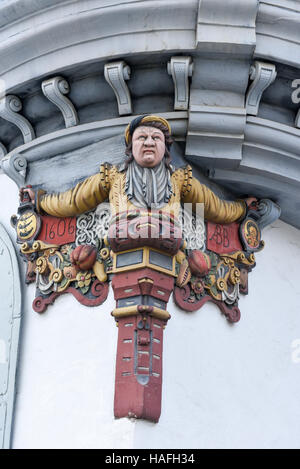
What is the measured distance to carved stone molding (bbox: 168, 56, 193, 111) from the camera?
373 centimetres

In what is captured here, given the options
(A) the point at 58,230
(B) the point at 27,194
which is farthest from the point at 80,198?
(B) the point at 27,194

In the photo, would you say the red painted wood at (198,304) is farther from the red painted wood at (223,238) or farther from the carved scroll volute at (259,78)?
the carved scroll volute at (259,78)

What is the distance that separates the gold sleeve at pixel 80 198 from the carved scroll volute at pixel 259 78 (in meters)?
0.69

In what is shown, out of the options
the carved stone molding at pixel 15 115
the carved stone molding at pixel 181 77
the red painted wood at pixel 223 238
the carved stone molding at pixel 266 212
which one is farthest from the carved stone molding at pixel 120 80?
the carved stone molding at pixel 266 212

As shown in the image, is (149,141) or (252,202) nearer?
(149,141)

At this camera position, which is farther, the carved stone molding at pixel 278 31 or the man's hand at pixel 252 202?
the man's hand at pixel 252 202

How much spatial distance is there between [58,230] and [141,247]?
0.52 metres

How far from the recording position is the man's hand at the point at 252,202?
13.3 feet

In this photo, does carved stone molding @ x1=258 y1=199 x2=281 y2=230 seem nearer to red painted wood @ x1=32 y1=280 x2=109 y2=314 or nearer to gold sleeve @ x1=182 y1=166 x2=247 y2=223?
gold sleeve @ x1=182 y1=166 x2=247 y2=223

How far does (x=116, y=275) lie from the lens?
142 inches

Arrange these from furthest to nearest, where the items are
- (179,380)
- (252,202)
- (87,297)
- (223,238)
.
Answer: (252,202), (223,238), (87,297), (179,380)

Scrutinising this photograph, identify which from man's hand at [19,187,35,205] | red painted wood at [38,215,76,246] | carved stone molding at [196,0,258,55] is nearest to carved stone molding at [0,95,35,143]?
man's hand at [19,187,35,205]

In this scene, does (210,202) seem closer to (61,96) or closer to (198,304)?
(198,304)

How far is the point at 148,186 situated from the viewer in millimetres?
3646
